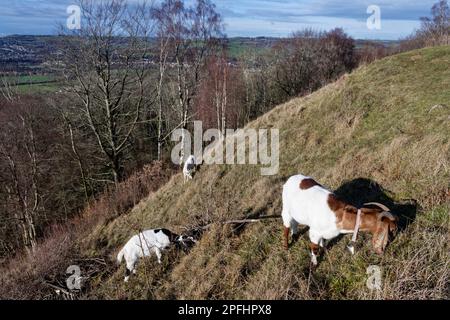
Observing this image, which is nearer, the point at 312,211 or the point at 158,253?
the point at 312,211

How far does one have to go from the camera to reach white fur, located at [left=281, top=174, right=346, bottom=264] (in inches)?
191

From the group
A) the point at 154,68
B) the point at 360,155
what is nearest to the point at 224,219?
the point at 360,155

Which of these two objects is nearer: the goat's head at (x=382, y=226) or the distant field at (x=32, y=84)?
the goat's head at (x=382, y=226)

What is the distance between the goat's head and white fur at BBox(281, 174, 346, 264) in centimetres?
41

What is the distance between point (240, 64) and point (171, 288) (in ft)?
126

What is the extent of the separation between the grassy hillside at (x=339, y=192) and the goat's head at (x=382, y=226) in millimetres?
224

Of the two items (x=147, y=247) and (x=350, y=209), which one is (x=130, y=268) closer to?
(x=147, y=247)

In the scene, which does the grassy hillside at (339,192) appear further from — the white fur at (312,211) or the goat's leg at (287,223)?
the white fur at (312,211)

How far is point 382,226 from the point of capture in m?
4.52

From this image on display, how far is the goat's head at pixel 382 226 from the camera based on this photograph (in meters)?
→ 4.48

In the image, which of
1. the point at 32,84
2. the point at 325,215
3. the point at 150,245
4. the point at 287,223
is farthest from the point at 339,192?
the point at 32,84

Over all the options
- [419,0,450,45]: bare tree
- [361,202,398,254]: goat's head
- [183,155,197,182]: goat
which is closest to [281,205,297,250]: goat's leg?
[361,202,398,254]: goat's head

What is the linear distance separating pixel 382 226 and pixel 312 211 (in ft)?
3.07

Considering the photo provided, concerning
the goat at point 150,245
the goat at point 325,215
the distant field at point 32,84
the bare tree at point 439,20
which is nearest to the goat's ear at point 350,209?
the goat at point 325,215
